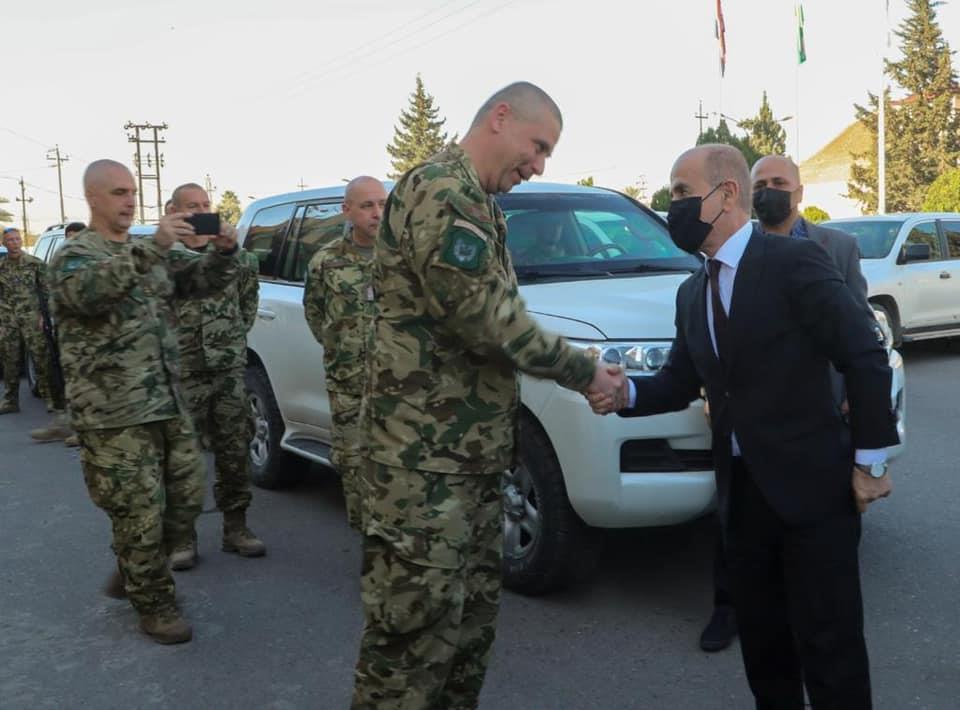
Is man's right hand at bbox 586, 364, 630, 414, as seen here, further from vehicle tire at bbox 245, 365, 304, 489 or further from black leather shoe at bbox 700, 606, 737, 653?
vehicle tire at bbox 245, 365, 304, 489

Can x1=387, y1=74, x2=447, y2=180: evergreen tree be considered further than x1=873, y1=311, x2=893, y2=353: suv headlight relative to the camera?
Yes

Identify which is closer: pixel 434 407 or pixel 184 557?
pixel 434 407

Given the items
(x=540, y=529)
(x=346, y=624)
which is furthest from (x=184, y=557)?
(x=540, y=529)

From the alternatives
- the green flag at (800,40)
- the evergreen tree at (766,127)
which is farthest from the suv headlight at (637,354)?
the evergreen tree at (766,127)

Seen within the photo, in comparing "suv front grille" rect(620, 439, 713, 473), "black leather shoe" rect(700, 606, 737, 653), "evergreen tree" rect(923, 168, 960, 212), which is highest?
"evergreen tree" rect(923, 168, 960, 212)

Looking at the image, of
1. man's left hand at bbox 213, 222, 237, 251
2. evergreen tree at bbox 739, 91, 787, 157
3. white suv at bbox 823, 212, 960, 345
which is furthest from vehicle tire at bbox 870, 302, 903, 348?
evergreen tree at bbox 739, 91, 787, 157

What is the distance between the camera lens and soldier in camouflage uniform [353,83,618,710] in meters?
2.47

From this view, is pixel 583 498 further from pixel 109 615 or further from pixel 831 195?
pixel 831 195

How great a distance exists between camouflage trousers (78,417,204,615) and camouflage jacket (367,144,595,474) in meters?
1.90

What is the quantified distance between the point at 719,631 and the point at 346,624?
1.60 metres

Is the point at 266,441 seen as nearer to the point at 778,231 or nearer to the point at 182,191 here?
the point at 182,191

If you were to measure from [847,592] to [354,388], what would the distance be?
103 inches

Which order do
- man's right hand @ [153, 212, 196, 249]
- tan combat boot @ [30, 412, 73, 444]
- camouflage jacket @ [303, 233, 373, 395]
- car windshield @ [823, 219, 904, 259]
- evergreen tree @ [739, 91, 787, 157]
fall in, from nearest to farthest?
1. man's right hand @ [153, 212, 196, 249]
2. camouflage jacket @ [303, 233, 373, 395]
3. tan combat boot @ [30, 412, 73, 444]
4. car windshield @ [823, 219, 904, 259]
5. evergreen tree @ [739, 91, 787, 157]

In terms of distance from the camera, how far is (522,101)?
8.27 ft
